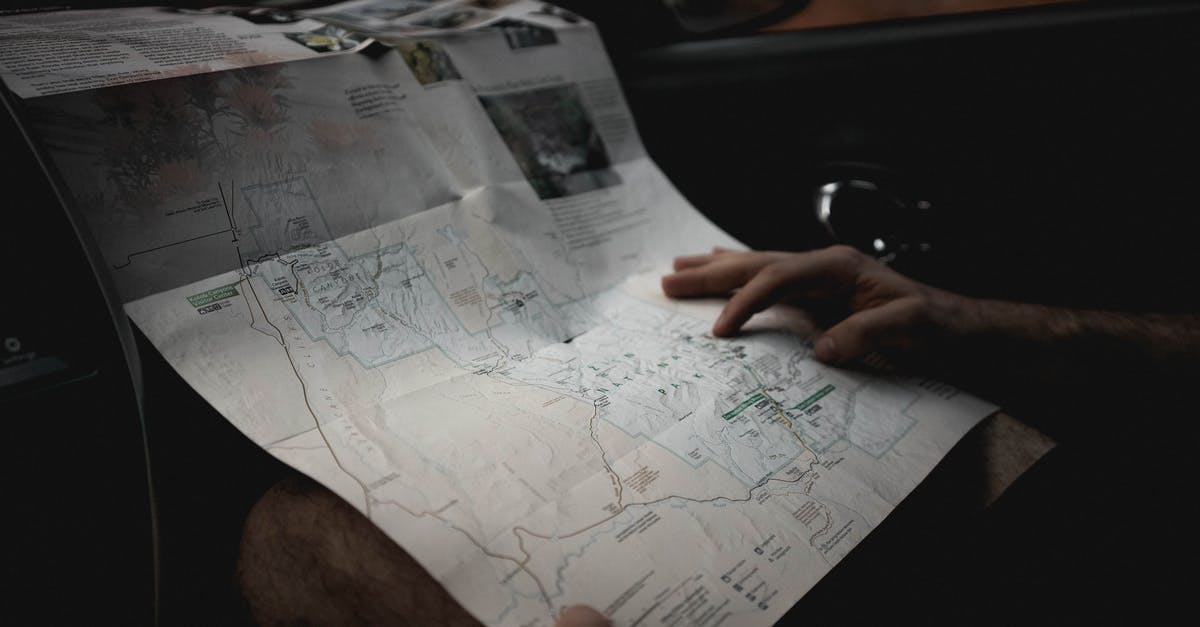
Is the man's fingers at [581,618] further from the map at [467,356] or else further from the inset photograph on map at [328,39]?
the inset photograph on map at [328,39]

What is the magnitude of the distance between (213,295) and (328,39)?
330 millimetres

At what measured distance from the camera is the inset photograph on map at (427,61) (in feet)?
2.22

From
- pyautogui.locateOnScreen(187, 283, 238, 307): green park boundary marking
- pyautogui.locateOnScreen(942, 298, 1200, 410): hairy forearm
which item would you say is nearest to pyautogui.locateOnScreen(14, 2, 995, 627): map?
pyautogui.locateOnScreen(187, 283, 238, 307): green park boundary marking

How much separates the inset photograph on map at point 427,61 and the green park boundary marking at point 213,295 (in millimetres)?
316

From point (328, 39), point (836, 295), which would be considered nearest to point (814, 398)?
point (836, 295)

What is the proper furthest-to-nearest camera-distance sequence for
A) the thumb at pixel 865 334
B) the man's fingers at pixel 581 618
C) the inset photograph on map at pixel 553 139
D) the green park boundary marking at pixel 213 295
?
1. the inset photograph on map at pixel 553 139
2. the thumb at pixel 865 334
3. the green park boundary marking at pixel 213 295
4. the man's fingers at pixel 581 618

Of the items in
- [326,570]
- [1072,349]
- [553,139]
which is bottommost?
[1072,349]

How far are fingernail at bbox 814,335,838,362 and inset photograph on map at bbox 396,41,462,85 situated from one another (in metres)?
0.51

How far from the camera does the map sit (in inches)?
14.9

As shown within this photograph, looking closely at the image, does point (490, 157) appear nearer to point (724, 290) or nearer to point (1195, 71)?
point (724, 290)

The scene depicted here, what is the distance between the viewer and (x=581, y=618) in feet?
1.07

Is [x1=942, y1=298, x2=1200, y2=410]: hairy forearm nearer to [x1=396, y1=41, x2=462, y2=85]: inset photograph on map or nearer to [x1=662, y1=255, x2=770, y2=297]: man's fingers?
[x1=662, y1=255, x2=770, y2=297]: man's fingers

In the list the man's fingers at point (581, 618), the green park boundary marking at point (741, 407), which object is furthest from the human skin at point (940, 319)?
the man's fingers at point (581, 618)

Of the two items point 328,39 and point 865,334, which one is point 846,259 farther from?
point 328,39
